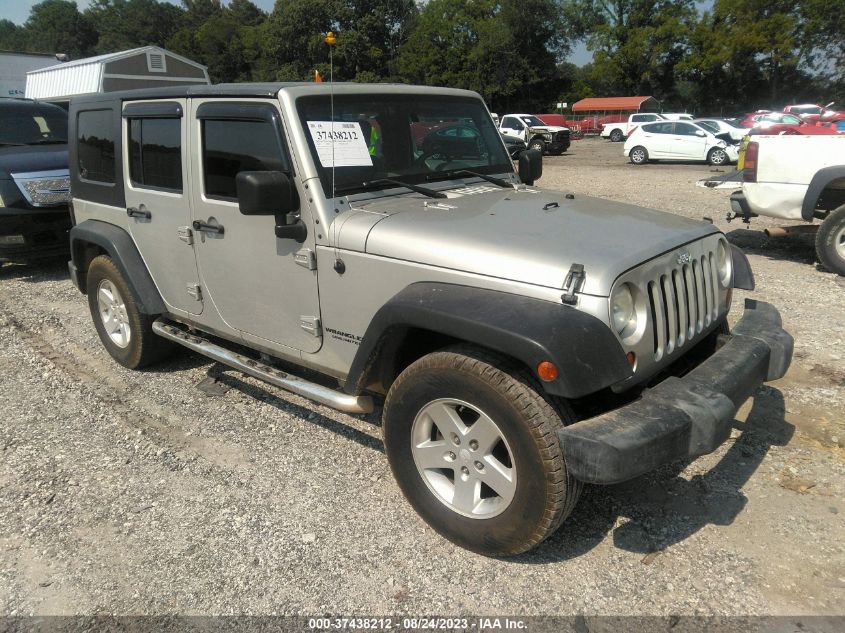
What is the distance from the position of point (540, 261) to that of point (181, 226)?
243 cm

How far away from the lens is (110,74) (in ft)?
60.4

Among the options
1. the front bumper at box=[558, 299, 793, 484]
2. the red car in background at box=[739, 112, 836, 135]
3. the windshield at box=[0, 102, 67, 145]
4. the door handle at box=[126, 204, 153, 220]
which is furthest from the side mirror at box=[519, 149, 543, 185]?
the red car in background at box=[739, 112, 836, 135]

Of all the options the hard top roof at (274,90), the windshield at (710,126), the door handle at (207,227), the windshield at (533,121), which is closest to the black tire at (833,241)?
the hard top roof at (274,90)

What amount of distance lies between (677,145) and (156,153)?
21.1 metres

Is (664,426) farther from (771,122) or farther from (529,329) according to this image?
(771,122)

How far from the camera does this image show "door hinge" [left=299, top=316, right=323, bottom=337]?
3.28m

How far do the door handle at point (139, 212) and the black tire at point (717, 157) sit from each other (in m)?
Result: 20.7

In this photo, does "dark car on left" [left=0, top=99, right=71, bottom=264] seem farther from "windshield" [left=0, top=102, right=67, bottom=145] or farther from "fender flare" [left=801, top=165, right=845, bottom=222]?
"fender flare" [left=801, top=165, right=845, bottom=222]

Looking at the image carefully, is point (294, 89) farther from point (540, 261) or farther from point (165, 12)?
point (165, 12)

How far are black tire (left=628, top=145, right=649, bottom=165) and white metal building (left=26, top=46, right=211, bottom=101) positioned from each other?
577 inches

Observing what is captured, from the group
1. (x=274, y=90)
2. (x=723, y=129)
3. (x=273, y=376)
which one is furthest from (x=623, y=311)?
(x=723, y=129)

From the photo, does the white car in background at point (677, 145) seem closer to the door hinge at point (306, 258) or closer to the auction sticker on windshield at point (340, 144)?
the auction sticker on windshield at point (340, 144)

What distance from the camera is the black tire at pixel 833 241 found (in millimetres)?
6895

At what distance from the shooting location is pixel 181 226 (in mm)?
3938
